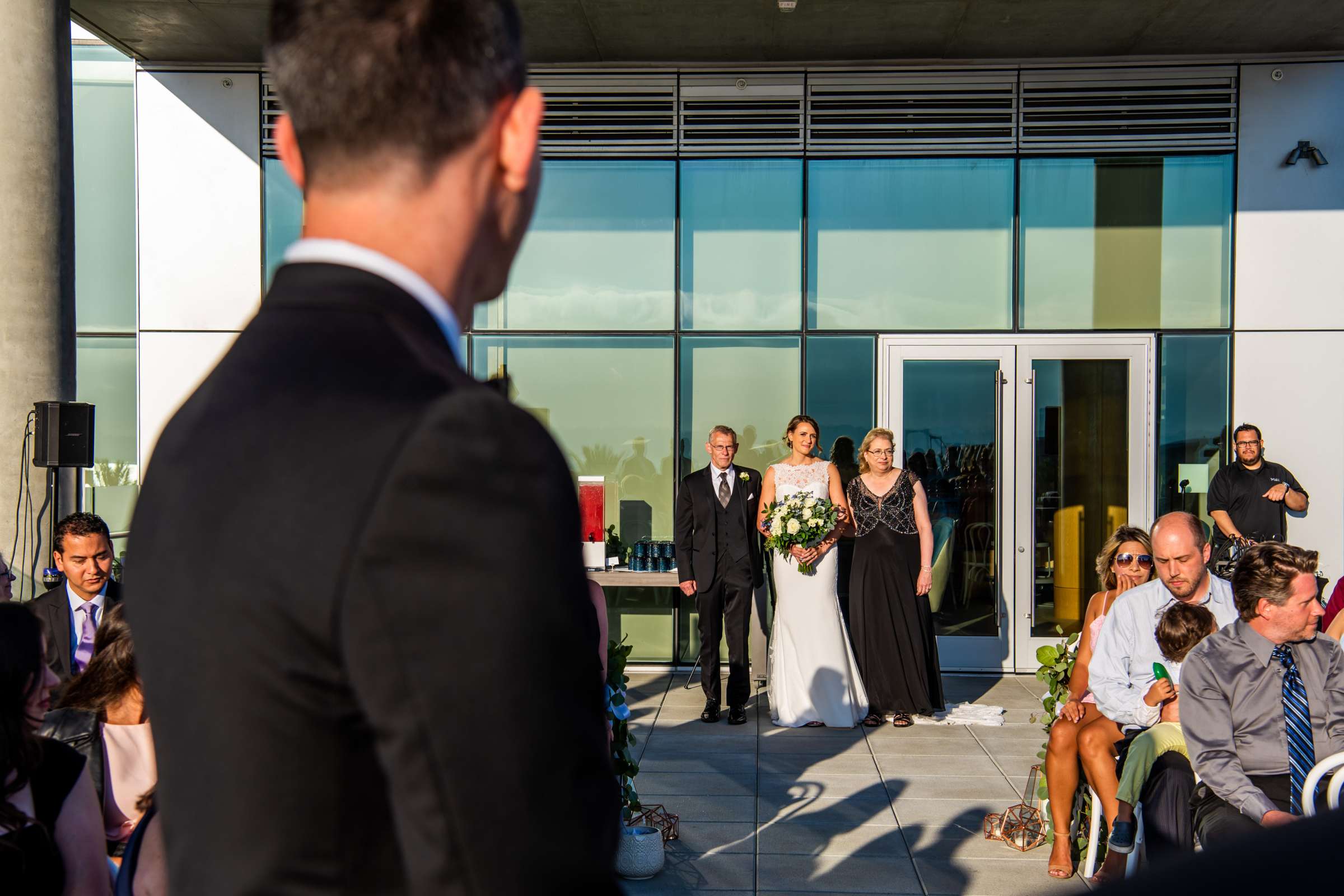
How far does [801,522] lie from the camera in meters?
8.29

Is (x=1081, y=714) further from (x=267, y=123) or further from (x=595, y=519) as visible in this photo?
(x=267, y=123)

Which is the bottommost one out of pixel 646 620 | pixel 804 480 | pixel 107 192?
pixel 646 620

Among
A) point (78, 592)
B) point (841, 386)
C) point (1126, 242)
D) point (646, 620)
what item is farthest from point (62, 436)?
point (1126, 242)

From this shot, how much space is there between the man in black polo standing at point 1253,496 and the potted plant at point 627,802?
6599mm

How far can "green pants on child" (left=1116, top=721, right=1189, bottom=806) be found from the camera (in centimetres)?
449

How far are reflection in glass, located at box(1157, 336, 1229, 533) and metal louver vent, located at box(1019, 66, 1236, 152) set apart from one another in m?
1.87

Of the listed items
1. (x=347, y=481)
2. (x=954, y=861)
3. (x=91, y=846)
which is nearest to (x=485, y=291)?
(x=347, y=481)

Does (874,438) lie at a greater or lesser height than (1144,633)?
greater

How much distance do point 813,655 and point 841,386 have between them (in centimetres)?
286

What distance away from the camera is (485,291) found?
0.91 m

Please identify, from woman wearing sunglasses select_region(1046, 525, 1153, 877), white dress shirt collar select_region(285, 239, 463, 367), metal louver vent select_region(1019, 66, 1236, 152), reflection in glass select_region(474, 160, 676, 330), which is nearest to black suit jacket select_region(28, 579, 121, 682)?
woman wearing sunglasses select_region(1046, 525, 1153, 877)

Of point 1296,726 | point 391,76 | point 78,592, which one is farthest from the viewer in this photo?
point 78,592

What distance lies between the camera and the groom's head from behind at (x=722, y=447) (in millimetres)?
8773

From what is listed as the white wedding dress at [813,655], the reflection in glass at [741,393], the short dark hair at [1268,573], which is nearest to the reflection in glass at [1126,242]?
the reflection in glass at [741,393]
